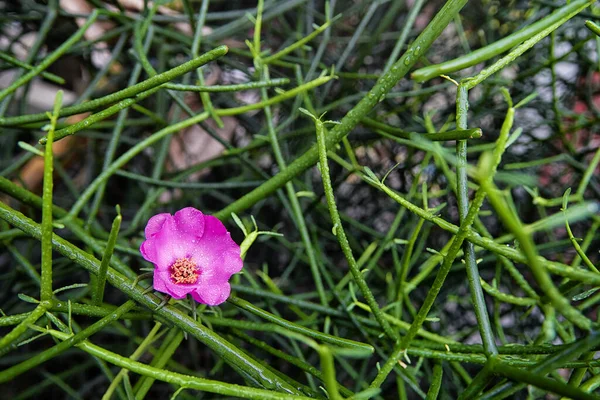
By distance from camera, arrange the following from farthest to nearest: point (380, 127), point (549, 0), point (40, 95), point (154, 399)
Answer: point (40, 95), point (154, 399), point (549, 0), point (380, 127)

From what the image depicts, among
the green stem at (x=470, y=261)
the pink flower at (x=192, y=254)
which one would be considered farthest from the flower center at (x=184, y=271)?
the green stem at (x=470, y=261)

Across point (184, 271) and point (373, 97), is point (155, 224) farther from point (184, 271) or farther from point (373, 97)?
point (373, 97)

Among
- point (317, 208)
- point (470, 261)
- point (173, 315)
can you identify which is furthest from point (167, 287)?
point (317, 208)

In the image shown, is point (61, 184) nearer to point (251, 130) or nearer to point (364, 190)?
point (251, 130)

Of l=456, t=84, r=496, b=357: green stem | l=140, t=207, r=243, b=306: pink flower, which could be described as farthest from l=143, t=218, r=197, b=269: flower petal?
l=456, t=84, r=496, b=357: green stem

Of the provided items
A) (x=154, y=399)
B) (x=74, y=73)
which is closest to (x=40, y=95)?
(x=74, y=73)

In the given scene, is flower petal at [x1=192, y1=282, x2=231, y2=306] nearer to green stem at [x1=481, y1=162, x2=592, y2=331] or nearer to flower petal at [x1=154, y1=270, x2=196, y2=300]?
flower petal at [x1=154, y1=270, x2=196, y2=300]

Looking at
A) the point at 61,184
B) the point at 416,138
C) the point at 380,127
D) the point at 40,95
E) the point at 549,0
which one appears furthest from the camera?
the point at 40,95

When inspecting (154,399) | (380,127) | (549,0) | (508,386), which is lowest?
(154,399)
